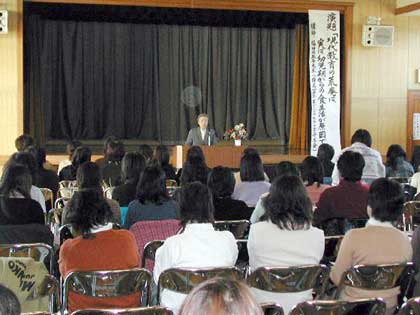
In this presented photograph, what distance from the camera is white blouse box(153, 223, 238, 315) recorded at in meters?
3.85

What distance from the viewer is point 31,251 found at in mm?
4145

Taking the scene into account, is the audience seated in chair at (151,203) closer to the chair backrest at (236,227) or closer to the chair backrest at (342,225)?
the chair backrest at (236,227)

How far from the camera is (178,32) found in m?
15.9

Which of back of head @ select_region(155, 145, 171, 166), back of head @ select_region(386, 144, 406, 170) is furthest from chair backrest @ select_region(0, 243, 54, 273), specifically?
back of head @ select_region(386, 144, 406, 170)

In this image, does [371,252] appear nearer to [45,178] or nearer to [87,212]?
[87,212]

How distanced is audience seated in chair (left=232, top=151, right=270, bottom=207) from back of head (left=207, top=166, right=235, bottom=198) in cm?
71

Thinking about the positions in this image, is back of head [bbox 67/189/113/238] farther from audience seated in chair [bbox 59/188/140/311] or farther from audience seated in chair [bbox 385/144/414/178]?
audience seated in chair [bbox 385/144/414/178]

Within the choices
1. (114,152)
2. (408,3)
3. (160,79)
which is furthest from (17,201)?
(160,79)

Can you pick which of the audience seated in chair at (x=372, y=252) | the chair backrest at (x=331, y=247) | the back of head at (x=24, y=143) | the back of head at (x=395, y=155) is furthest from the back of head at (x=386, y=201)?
the back of head at (x=24, y=143)

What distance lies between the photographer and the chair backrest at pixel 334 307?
3.07 m

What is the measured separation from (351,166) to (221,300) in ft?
14.6

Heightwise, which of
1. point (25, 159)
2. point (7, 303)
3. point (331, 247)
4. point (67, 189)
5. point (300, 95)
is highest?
point (300, 95)

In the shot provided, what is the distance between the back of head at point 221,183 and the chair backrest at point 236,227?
0.38 metres

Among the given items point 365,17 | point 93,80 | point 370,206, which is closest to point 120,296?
point 370,206
